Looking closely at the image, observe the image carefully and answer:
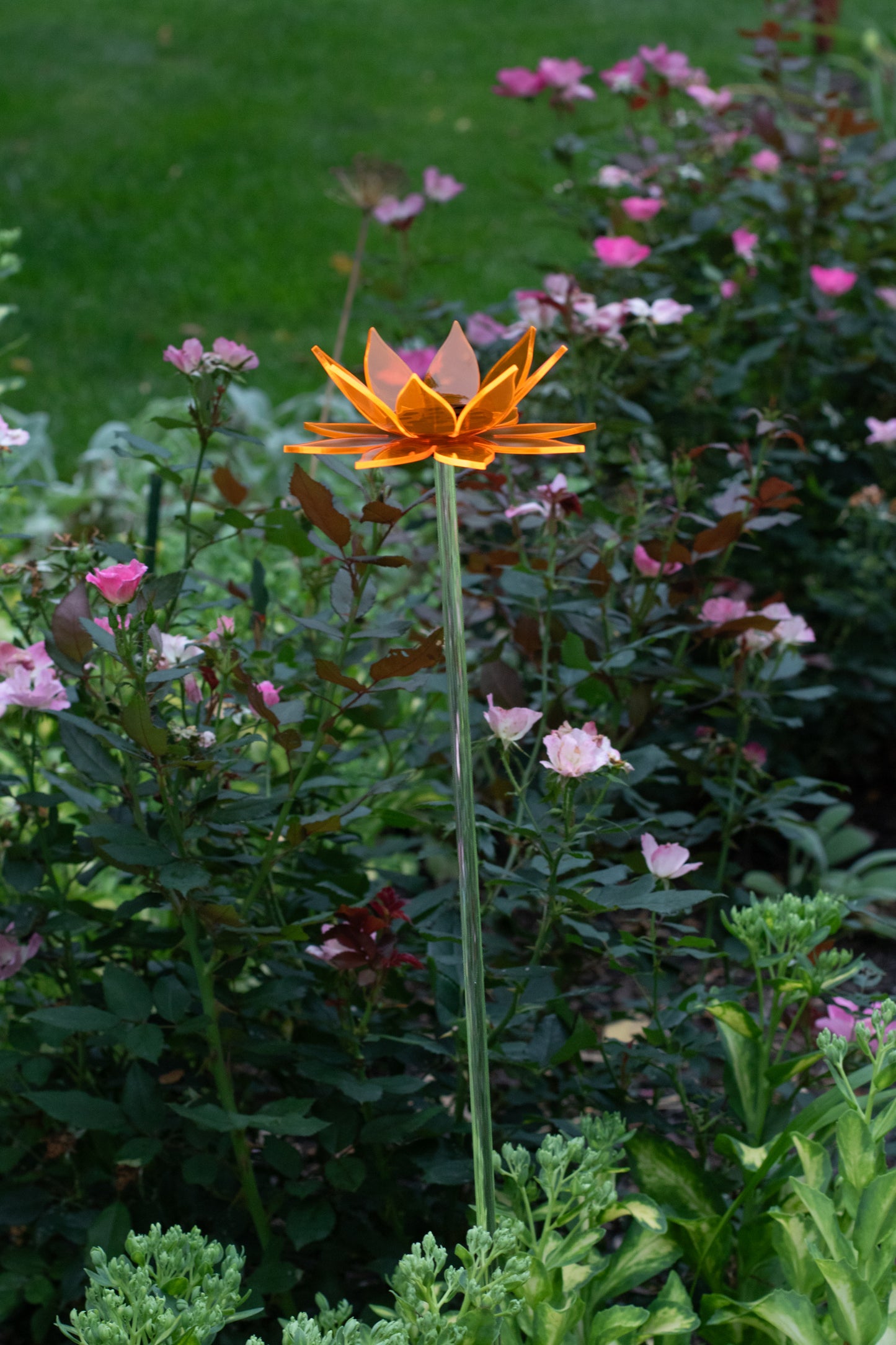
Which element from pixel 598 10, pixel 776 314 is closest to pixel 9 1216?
pixel 776 314

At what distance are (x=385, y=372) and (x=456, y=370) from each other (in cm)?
6

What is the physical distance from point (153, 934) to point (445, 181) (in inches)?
62.9

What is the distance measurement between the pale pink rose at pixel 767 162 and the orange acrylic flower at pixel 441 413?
6.73 feet

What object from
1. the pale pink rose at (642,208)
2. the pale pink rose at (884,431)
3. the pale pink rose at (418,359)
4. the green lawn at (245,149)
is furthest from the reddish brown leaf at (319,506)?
the green lawn at (245,149)

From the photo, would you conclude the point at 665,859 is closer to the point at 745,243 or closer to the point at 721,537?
the point at 721,537

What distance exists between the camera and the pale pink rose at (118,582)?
1.09 metres

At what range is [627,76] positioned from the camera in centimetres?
268

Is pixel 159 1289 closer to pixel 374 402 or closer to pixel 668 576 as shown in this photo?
pixel 374 402

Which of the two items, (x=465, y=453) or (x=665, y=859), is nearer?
(x=465, y=453)

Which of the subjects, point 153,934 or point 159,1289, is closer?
point 159,1289

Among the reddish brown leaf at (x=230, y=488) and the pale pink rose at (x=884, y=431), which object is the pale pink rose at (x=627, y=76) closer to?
the pale pink rose at (x=884, y=431)

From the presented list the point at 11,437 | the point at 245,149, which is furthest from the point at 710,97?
the point at 245,149

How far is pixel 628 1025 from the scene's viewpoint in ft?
6.71

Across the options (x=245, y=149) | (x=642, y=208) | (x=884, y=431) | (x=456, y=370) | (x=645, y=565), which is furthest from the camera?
(x=245, y=149)
